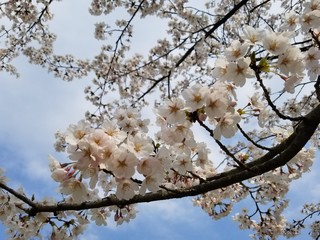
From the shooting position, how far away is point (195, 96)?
2029 mm

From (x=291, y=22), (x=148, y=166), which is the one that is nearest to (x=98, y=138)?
(x=148, y=166)

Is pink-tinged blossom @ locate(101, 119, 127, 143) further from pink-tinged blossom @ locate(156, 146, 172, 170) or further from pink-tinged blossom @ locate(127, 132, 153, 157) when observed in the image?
pink-tinged blossom @ locate(156, 146, 172, 170)

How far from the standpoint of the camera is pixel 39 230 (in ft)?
11.1

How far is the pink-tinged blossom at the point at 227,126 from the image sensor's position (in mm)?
2088

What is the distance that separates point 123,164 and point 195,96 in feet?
1.75

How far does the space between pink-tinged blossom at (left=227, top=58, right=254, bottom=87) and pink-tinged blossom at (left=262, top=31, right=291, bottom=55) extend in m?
0.16

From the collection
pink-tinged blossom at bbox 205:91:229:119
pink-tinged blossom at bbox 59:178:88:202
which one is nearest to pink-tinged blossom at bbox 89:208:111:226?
pink-tinged blossom at bbox 59:178:88:202

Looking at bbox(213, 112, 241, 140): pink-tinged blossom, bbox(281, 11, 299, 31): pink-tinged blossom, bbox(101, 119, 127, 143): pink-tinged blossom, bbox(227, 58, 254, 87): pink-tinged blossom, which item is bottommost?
bbox(101, 119, 127, 143): pink-tinged blossom

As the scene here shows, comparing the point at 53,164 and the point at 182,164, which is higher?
the point at 182,164

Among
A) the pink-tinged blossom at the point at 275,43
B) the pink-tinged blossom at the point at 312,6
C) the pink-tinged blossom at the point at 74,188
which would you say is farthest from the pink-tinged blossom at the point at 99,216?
the pink-tinged blossom at the point at 312,6

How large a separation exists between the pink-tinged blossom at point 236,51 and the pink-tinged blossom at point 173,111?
367 mm

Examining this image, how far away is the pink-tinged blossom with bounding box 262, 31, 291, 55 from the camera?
6.86 ft

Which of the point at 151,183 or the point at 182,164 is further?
the point at 182,164

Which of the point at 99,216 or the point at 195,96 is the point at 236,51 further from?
the point at 99,216
